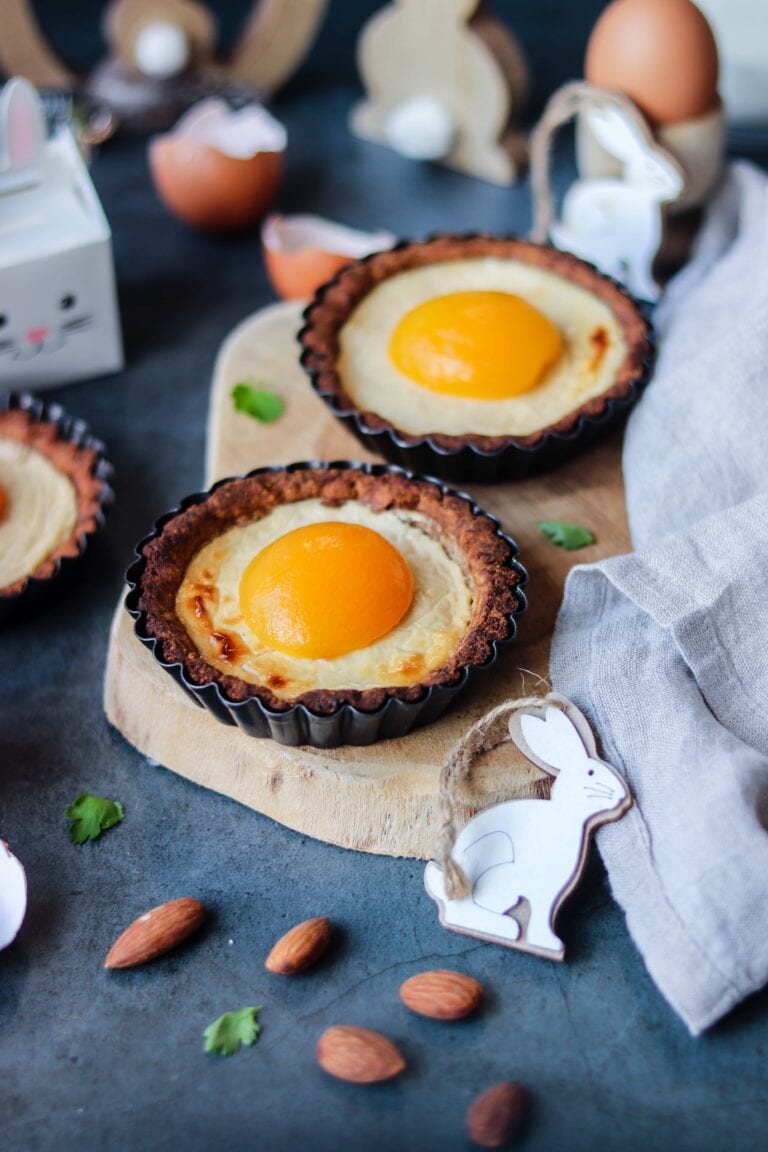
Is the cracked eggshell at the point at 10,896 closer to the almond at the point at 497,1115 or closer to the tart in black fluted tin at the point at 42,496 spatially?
the tart in black fluted tin at the point at 42,496

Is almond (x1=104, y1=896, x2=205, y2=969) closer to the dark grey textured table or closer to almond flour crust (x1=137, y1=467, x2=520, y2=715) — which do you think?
the dark grey textured table

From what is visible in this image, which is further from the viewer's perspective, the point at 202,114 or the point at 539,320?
the point at 202,114

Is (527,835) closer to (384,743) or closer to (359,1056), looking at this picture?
(384,743)

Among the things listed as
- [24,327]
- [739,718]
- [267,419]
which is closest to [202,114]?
[24,327]

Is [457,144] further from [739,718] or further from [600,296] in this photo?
[739,718]

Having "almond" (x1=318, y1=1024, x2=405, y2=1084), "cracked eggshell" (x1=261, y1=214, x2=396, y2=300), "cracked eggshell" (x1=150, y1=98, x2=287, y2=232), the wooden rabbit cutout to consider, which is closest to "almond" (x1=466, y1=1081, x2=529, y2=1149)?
"almond" (x1=318, y1=1024, x2=405, y2=1084)

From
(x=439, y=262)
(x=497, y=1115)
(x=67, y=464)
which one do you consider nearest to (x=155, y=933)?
(x=497, y=1115)
